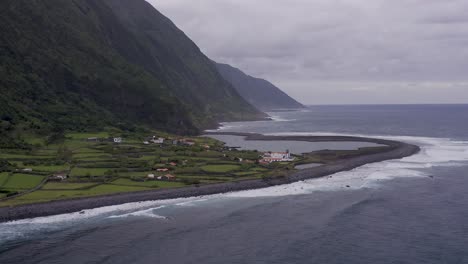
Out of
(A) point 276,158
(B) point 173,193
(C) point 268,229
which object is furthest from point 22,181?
(A) point 276,158

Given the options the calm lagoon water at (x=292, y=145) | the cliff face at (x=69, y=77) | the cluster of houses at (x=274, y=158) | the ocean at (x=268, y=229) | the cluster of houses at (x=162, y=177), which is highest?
the cliff face at (x=69, y=77)

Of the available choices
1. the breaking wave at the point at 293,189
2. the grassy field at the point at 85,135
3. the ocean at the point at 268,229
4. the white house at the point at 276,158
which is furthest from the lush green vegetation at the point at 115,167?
the ocean at the point at 268,229

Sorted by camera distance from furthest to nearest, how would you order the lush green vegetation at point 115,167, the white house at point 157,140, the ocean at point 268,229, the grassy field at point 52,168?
the white house at point 157,140 < the grassy field at point 52,168 < the lush green vegetation at point 115,167 < the ocean at point 268,229

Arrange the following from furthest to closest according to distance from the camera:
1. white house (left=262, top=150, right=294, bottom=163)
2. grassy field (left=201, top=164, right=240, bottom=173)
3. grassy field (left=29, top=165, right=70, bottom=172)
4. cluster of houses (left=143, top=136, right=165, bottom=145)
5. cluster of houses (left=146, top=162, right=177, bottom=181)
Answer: cluster of houses (left=143, top=136, right=165, bottom=145)
white house (left=262, top=150, right=294, bottom=163)
grassy field (left=201, top=164, right=240, bottom=173)
grassy field (left=29, top=165, right=70, bottom=172)
cluster of houses (left=146, top=162, right=177, bottom=181)

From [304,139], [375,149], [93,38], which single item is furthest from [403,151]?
[93,38]

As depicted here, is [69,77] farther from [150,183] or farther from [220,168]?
[150,183]

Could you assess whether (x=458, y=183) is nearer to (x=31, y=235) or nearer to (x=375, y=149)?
(x=375, y=149)

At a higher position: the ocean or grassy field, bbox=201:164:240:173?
grassy field, bbox=201:164:240:173

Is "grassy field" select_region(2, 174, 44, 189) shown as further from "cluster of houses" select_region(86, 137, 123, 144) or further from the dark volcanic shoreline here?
"cluster of houses" select_region(86, 137, 123, 144)

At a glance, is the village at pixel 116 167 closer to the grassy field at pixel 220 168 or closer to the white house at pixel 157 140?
the grassy field at pixel 220 168

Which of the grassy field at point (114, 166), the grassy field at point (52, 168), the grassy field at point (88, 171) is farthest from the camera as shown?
the grassy field at point (52, 168)

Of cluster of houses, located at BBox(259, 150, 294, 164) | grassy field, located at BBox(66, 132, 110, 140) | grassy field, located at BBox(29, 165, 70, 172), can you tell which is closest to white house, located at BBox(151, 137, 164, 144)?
grassy field, located at BBox(66, 132, 110, 140)
